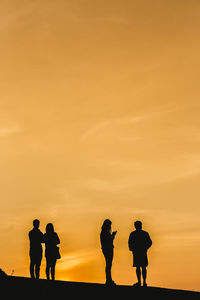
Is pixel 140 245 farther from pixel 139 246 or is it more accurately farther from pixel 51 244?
pixel 51 244

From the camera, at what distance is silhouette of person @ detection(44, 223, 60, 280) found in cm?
2112

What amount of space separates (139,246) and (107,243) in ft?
3.75

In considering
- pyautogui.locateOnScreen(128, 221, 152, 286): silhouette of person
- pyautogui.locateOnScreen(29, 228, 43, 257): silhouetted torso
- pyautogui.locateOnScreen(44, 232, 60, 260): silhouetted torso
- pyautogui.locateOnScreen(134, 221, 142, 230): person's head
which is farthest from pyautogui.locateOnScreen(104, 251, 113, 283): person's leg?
pyautogui.locateOnScreen(29, 228, 43, 257): silhouetted torso

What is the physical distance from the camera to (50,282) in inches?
772

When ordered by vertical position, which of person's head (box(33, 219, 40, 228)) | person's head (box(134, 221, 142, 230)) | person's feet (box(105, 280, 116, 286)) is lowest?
person's feet (box(105, 280, 116, 286))

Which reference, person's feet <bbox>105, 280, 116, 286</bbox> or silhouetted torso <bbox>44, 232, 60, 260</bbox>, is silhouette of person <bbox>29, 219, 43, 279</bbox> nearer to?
silhouetted torso <bbox>44, 232, 60, 260</bbox>

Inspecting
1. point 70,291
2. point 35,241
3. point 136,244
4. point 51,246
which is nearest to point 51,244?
point 51,246

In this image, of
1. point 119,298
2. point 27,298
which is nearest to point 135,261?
point 119,298

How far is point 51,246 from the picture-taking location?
69.5 ft

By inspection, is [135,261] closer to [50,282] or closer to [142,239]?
[142,239]

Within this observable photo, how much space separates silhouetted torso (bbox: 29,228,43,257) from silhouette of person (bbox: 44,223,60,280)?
26 cm

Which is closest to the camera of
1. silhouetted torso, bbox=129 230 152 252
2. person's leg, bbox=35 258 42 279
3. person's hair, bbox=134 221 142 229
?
person's hair, bbox=134 221 142 229

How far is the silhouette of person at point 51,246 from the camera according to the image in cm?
2112

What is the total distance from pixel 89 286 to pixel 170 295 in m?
2.88
